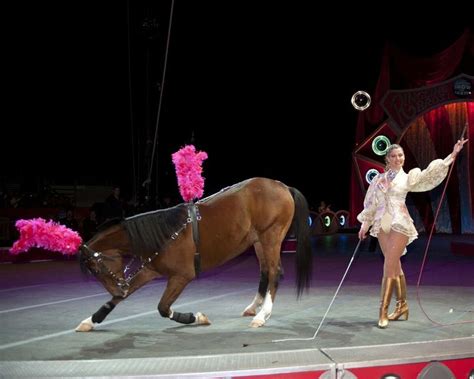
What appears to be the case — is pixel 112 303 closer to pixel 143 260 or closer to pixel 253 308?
pixel 143 260

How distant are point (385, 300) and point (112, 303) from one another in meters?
2.54

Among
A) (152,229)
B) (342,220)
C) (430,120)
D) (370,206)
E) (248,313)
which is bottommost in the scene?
(342,220)

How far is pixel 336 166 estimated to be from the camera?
30.2 m

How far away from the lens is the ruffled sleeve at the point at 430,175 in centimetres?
519

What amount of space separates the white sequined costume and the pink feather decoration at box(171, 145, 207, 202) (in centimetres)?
167

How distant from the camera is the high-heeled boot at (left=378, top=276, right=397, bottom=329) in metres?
5.32

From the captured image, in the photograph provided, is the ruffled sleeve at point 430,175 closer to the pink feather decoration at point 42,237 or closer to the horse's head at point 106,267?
the horse's head at point 106,267

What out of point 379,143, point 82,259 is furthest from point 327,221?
point 82,259

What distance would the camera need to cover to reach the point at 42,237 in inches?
191

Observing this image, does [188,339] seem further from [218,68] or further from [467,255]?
[218,68]

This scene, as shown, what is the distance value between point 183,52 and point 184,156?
18429mm

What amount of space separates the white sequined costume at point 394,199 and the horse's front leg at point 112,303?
7.16 ft

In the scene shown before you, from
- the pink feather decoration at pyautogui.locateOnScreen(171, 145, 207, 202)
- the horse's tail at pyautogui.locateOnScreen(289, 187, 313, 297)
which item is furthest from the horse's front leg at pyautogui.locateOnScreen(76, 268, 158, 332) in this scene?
the horse's tail at pyautogui.locateOnScreen(289, 187, 313, 297)

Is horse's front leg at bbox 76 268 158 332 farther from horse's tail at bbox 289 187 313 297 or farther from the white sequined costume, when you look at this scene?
the white sequined costume
